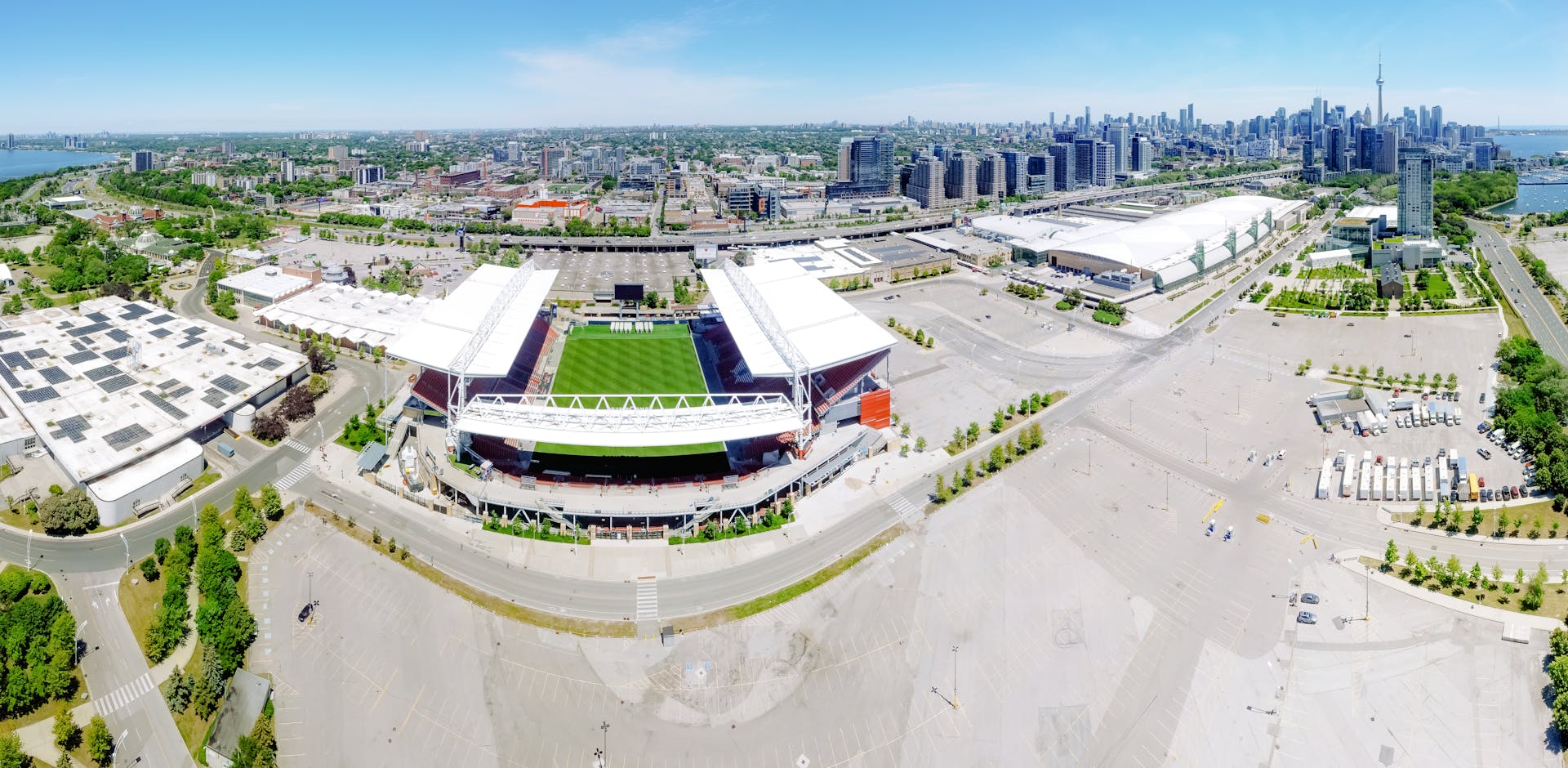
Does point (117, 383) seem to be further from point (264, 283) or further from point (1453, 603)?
point (1453, 603)

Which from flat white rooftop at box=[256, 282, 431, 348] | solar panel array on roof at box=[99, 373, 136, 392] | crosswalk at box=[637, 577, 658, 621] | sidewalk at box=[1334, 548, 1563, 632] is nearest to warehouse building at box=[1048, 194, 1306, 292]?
sidewalk at box=[1334, 548, 1563, 632]

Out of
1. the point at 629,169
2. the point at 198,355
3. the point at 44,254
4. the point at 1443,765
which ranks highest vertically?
the point at 629,169

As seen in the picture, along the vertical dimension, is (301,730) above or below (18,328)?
below

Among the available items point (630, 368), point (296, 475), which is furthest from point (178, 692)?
point (630, 368)

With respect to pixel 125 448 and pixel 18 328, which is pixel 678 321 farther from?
pixel 18 328

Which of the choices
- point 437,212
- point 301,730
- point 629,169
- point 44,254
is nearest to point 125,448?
point 301,730

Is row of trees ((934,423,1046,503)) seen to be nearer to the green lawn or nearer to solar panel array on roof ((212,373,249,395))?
the green lawn
